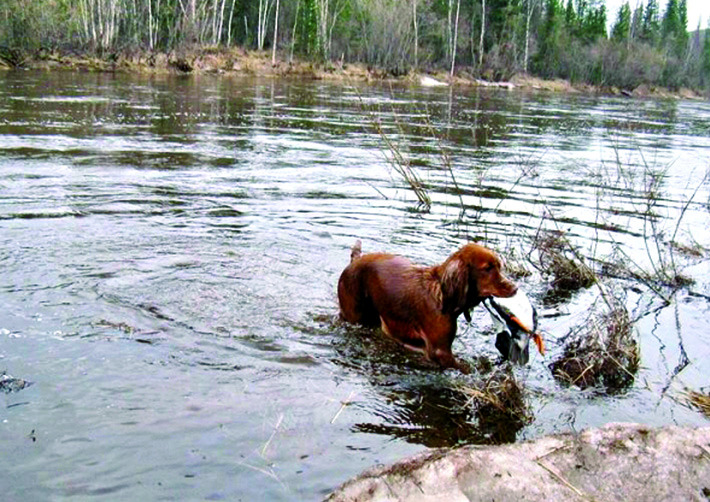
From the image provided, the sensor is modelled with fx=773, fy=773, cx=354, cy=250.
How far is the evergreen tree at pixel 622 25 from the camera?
3812 inches

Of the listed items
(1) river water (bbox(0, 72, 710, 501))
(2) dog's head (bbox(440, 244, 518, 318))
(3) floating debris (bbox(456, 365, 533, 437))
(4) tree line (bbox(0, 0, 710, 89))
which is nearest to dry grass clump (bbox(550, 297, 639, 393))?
(1) river water (bbox(0, 72, 710, 501))

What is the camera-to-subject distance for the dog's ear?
5613 millimetres

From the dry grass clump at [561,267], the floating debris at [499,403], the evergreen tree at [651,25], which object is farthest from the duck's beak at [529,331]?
the evergreen tree at [651,25]

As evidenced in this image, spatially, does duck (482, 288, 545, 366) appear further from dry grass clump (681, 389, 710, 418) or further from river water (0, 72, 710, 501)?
dry grass clump (681, 389, 710, 418)

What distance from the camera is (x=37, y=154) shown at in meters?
14.2

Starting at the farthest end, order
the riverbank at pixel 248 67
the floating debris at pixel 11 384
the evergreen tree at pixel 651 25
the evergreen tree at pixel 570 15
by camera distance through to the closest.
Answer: the evergreen tree at pixel 651 25 → the evergreen tree at pixel 570 15 → the riverbank at pixel 248 67 → the floating debris at pixel 11 384

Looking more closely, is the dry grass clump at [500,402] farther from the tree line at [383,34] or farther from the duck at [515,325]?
the tree line at [383,34]

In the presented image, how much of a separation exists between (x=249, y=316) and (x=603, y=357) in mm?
2990

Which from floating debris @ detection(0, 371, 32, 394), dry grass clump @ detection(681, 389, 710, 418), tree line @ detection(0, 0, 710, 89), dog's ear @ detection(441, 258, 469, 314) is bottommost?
dry grass clump @ detection(681, 389, 710, 418)

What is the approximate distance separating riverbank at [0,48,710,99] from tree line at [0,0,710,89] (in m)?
1.08

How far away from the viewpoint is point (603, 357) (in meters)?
5.77

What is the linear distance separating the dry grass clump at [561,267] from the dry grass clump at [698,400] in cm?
248

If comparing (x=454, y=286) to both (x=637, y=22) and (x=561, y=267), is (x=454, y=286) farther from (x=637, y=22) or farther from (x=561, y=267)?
(x=637, y=22)

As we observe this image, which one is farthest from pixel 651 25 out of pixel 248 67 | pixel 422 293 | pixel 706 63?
pixel 422 293
